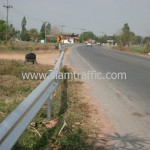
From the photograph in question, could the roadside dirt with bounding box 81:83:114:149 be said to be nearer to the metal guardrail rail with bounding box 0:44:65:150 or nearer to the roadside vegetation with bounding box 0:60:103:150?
the roadside vegetation with bounding box 0:60:103:150

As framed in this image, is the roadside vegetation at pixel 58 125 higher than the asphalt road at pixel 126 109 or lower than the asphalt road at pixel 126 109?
higher

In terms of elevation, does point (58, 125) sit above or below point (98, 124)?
above

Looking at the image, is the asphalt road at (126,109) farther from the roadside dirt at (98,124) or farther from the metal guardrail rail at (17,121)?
the metal guardrail rail at (17,121)

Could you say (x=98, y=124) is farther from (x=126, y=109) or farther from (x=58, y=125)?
(x=126, y=109)

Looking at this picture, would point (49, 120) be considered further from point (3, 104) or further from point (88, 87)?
point (88, 87)

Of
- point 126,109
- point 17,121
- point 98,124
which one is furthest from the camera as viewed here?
point 126,109

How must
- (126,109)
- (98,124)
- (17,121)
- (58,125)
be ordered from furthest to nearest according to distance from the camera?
(126,109) → (98,124) → (58,125) → (17,121)

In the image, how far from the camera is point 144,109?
873 cm

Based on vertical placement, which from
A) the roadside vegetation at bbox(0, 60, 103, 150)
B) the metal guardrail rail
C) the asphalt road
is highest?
the metal guardrail rail

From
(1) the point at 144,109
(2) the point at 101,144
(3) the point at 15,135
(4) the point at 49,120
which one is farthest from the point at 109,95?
(3) the point at 15,135

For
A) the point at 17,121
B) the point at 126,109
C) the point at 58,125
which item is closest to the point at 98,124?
the point at 58,125

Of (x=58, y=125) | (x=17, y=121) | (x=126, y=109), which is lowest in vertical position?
(x=126, y=109)

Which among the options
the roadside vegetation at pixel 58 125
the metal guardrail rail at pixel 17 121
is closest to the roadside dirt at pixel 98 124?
the roadside vegetation at pixel 58 125

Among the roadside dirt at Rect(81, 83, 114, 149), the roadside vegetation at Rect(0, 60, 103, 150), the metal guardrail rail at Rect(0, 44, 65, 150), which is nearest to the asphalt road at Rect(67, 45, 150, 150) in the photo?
the roadside dirt at Rect(81, 83, 114, 149)
